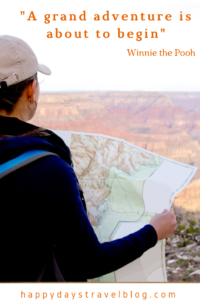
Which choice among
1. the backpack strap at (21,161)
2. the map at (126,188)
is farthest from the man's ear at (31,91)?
the map at (126,188)

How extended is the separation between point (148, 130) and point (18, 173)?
1814mm

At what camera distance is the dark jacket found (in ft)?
2.79

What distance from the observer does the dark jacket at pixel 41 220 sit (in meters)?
0.85

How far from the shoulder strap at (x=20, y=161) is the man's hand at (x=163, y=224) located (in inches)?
24.2

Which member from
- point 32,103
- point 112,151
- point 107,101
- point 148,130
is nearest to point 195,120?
point 148,130

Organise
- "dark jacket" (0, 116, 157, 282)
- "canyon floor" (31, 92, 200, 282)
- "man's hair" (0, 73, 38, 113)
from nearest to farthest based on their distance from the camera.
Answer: "dark jacket" (0, 116, 157, 282)
"man's hair" (0, 73, 38, 113)
"canyon floor" (31, 92, 200, 282)

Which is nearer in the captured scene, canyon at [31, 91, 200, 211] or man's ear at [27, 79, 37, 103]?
man's ear at [27, 79, 37, 103]

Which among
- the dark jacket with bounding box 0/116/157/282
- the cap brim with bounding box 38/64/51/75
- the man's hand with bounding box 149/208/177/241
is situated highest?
the cap brim with bounding box 38/64/51/75

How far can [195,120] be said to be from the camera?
2.58 meters

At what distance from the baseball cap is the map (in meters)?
0.97

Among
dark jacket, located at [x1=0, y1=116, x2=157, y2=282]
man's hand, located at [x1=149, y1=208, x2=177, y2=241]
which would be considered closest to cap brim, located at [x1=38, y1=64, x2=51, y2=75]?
dark jacket, located at [x1=0, y1=116, x2=157, y2=282]

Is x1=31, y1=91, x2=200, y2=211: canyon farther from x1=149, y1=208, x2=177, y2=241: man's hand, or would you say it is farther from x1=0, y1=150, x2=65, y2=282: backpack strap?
x1=0, y1=150, x2=65, y2=282: backpack strap

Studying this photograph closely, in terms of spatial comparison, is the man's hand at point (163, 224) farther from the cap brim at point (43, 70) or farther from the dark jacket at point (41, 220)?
the cap brim at point (43, 70)

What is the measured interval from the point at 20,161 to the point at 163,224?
721 millimetres
